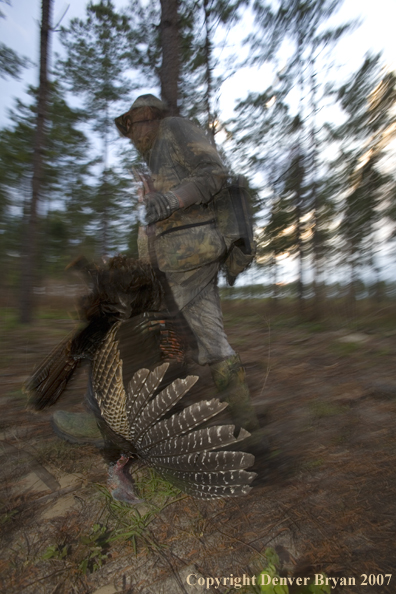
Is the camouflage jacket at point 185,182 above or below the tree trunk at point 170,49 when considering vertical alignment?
below

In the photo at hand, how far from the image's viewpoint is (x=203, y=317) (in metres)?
1.84

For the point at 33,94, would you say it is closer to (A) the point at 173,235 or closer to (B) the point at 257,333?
(B) the point at 257,333

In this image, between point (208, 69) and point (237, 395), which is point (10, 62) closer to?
point (208, 69)

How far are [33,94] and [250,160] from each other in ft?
16.5

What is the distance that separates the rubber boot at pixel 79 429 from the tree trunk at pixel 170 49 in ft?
9.96

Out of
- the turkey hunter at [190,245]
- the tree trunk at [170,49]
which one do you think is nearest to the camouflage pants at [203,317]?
the turkey hunter at [190,245]

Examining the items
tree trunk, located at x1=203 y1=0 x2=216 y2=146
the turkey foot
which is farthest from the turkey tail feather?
tree trunk, located at x1=203 y1=0 x2=216 y2=146

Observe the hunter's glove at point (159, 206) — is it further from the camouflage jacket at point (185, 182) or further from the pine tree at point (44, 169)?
the pine tree at point (44, 169)

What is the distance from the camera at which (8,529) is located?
162cm

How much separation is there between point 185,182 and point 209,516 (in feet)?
5.55

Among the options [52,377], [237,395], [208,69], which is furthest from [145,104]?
[208,69]

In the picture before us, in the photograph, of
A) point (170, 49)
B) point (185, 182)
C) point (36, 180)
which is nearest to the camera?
point (185, 182)

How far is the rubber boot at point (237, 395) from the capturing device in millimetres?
1812

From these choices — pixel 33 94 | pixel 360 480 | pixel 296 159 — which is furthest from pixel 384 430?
pixel 33 94
